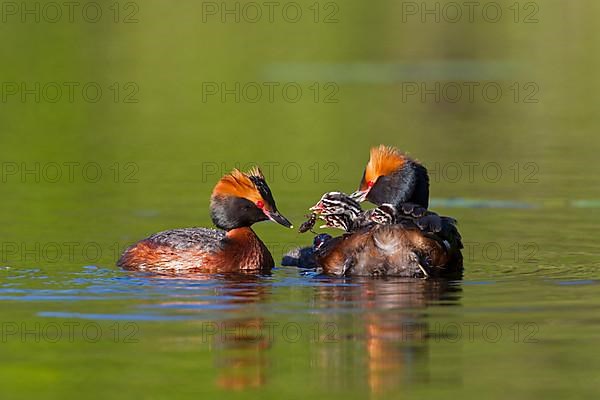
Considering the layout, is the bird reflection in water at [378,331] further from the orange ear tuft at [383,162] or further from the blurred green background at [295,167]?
the orange ear tuft at [383,162]

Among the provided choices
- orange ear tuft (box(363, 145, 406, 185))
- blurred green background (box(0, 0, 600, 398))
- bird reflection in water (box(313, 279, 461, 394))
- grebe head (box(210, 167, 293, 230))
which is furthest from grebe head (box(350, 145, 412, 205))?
bird reflection in water (box(313, 279, 461, 394))

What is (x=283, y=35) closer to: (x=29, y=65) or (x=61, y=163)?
(x=29, y=65)

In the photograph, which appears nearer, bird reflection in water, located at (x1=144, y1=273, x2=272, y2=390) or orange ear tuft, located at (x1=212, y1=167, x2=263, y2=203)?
bird reflection in water, located at (x1=144, y1=273, x2=272, y2=390)

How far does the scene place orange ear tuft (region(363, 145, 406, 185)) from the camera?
16516 millimetres

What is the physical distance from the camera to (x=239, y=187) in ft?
52.1

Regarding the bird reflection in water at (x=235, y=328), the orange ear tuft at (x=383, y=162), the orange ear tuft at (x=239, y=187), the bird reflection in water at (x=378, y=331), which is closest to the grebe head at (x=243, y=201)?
the orange ear tuft at (x=239, y=187)

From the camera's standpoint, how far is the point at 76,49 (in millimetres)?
46688

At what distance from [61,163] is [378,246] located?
39.4ft

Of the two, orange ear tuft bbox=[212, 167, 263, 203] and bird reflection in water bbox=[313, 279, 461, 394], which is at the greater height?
orange ear tuft bbox=[212, 167, 263, 203]

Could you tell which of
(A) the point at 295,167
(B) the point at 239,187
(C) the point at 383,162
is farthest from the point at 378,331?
(A) the point at 295,167

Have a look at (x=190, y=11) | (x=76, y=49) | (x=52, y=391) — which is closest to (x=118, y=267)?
(x=52, y=391)

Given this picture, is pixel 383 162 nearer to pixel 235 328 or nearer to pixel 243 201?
pixel 243 201

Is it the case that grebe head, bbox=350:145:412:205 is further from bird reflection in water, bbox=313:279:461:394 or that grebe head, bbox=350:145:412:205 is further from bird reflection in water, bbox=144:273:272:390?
bird reflection in water, bbox=313:279:461:394

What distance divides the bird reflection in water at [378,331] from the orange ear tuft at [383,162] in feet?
7.73
